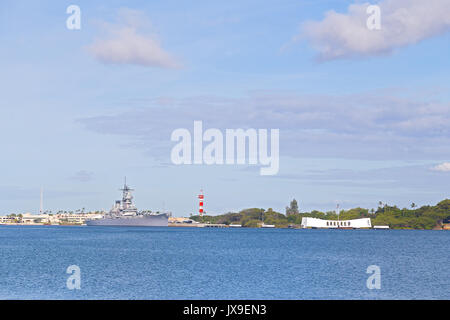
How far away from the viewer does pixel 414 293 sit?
5522cm

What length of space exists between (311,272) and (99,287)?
29.1 meters

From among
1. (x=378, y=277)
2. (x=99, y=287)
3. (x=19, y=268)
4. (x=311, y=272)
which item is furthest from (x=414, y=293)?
(x=19, y=268)

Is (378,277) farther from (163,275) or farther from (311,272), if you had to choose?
(163,275)
